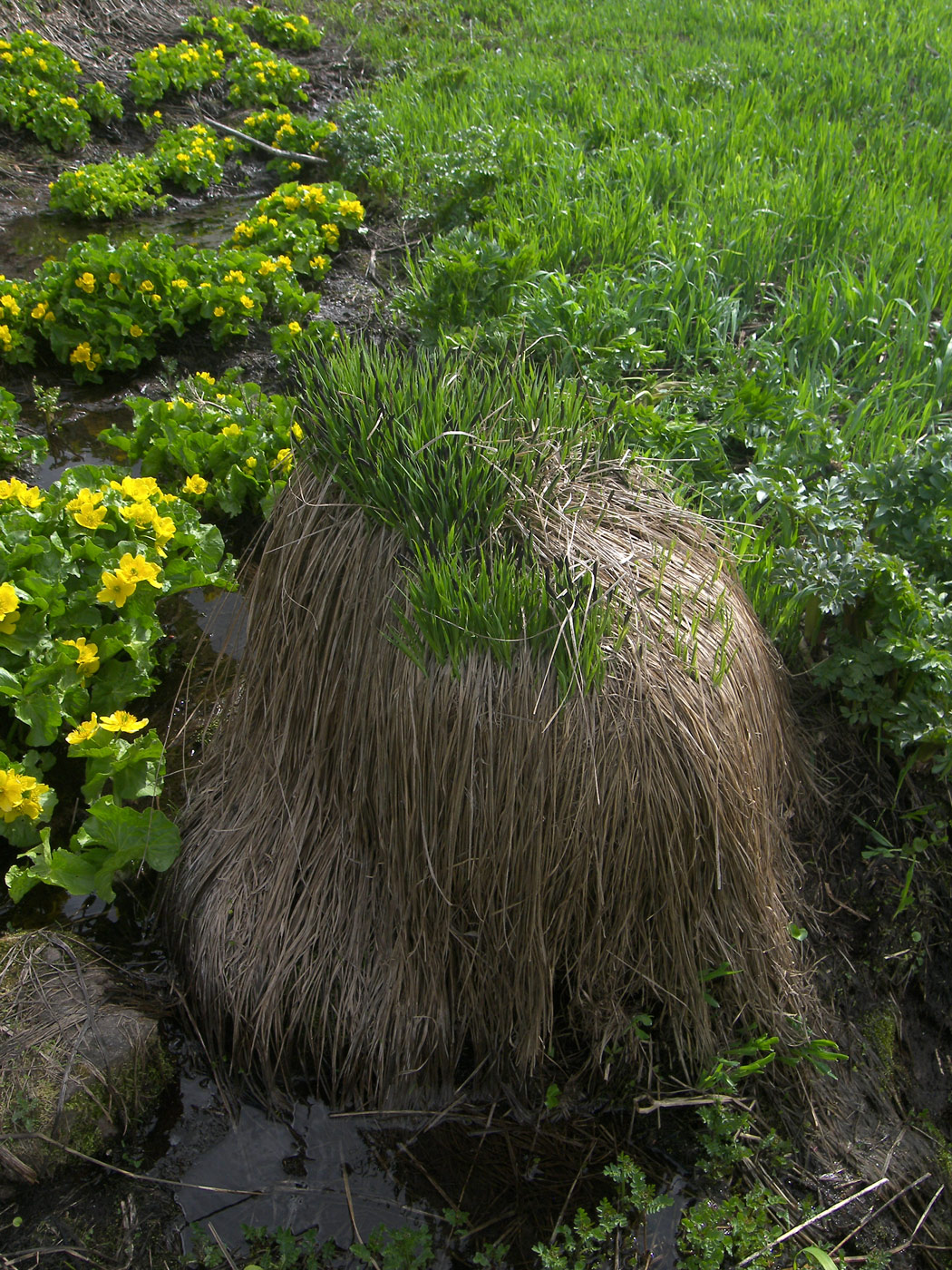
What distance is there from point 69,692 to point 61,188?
162 inches

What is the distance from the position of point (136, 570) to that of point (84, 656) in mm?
251

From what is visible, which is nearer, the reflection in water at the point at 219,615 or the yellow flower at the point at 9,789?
the yellow flower at the point at 9,789

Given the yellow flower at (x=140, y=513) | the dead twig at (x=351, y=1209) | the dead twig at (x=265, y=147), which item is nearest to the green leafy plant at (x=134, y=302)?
the yellow flower at (x=140, y=513)

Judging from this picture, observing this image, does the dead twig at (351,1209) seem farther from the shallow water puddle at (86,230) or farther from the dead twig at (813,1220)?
the shallow water puddle at (86,230)

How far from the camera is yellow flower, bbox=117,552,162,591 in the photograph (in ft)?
7.45

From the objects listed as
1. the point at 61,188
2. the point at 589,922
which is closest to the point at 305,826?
the point at 589,922

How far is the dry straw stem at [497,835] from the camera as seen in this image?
5.34ft

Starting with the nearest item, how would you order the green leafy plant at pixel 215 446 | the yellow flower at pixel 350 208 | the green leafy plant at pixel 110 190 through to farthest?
the green leafy plant at pixel 215 446 → the yellow flower at pixel 350 208 → the green leafy plant at pixel 110 190

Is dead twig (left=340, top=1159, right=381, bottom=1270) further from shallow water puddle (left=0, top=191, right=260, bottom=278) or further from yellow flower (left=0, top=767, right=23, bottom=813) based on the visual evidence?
shallow water puddle (left=0, top=191, right=260, bottom=278)

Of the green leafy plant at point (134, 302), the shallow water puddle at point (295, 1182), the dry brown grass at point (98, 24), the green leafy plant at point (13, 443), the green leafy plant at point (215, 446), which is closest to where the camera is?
the shallow water puddle at point (295, 1182)

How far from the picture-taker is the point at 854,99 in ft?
16.9

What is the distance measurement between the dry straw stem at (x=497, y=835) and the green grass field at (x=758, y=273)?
0.37 metres

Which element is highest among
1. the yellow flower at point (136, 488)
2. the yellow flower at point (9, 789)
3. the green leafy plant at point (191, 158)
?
the green leafy plant at point (191, 158)

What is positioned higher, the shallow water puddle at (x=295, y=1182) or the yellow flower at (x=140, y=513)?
the yellow flower at (x=140, y=513)
